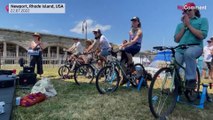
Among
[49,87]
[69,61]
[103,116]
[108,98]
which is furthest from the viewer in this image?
Result: [69,61]

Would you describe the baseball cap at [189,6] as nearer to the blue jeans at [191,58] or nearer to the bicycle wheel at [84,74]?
the blue jeans at [191,58]

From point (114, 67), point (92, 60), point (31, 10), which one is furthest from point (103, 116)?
point (31, 10)

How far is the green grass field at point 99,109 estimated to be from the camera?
2846mm

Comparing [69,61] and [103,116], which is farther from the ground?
[69,61]

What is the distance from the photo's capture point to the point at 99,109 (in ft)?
10.3

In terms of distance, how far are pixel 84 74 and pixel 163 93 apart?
2.53 metres

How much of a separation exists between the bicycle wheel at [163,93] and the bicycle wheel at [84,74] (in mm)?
2543

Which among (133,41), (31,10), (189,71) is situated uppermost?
(31,10)

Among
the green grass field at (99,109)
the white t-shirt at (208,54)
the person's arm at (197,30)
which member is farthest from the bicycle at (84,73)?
the white t-shirt at (208,54)

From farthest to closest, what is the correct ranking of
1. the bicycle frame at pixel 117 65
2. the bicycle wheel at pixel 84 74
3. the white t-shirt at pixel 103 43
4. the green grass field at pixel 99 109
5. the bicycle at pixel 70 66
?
the bicycle at pixel 70 66 → the white t-shirt at pixel 103 43 → the bicycle wheel at pixel 84 74 → the bicycle frame at pixel 117 65 → the green grass field at pixel 99 109

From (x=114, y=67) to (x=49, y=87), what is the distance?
1383 mm

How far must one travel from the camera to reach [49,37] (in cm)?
2239

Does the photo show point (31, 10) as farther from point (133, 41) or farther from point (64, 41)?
point (64, 41)
